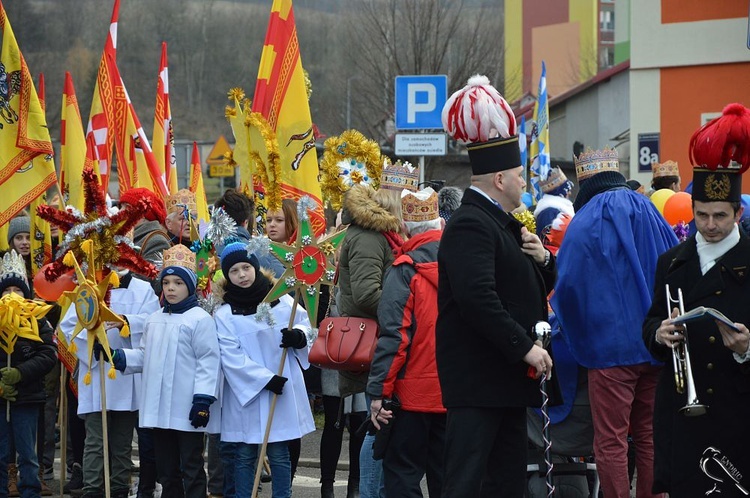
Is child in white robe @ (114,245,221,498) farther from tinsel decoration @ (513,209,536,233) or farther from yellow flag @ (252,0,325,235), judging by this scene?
yellow flag @ (252,0,325,235)

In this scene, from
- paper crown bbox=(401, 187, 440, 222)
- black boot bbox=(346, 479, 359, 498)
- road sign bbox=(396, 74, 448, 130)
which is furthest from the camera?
road sign bbox=(396, 74, 448, 130)

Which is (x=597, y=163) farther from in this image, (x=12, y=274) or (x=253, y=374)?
(x=12, y=274)

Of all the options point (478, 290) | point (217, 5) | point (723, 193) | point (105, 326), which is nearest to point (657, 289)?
point (723, 193)

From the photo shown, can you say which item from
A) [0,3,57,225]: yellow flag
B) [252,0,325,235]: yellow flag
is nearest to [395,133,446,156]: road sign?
[252,0,325,235]: yellow flag

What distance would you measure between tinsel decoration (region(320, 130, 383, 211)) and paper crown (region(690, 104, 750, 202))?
4072mm

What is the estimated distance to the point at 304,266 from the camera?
7.81 meters

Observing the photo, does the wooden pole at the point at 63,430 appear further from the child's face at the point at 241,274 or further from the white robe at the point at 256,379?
the child's face at the point at 241,274

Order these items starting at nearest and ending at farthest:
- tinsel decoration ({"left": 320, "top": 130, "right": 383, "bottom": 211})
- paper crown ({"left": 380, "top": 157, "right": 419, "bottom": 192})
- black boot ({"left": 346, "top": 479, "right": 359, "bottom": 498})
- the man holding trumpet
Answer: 1. the man holding trumpet
2. paper crown ({"left": 380, "top": 157, "right": 419, "bottom": 192})
3. black boot ({"left": 346, "top": 479, "right": 359, "bottom": 498})
4. tinsel decoration ({"left": 320, "top": 130, "right": 383, "bottom": 211})

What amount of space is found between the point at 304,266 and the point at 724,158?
308 cm

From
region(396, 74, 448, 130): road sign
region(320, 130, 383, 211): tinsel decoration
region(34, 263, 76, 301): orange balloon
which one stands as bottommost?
region(34, 263, 76, 301): orange balloon

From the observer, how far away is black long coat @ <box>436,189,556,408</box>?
5355mm

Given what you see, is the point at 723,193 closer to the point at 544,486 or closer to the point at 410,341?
the point at 410,341

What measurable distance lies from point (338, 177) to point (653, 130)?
58.3 ft

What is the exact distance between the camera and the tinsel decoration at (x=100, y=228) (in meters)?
8.08
